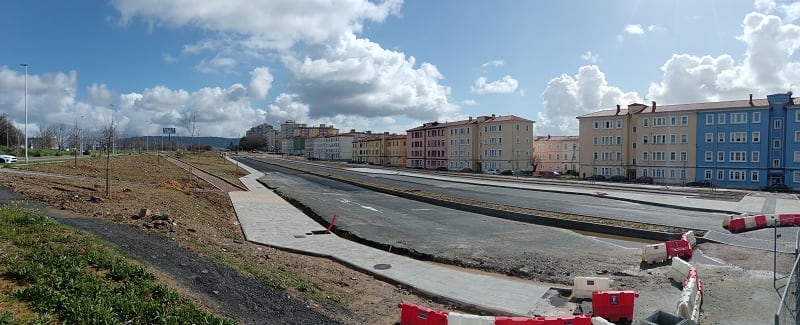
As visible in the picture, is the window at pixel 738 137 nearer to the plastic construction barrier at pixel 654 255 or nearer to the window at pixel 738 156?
the window at pixel 738 156

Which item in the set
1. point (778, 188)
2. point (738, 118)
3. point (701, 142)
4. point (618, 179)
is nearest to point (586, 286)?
point (778, 188)

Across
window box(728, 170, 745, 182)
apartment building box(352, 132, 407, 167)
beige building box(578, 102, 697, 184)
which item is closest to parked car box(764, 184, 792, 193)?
window box(728, 170, 745, 182)

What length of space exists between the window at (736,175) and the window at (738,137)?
394 centimetres

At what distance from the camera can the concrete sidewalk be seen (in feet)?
31.9

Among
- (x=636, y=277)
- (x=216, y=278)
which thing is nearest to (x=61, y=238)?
(x=216, y=278)

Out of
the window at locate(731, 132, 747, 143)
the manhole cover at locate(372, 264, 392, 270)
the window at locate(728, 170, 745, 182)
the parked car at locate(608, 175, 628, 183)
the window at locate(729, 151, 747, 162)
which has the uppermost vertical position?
the window at locate(731, 132, 747, 143)

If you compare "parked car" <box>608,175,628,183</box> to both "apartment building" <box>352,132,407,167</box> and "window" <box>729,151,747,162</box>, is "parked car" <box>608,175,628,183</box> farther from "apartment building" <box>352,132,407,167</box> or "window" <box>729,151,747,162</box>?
"apartment building" <box>352,132,407,167</box>

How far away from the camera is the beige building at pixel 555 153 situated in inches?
3932

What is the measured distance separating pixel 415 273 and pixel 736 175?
6159 cm

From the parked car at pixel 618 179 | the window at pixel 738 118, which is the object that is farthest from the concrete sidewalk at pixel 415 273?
the window at pixel 738 118

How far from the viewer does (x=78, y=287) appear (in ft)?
20.9

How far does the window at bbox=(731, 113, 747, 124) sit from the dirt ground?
51.9m

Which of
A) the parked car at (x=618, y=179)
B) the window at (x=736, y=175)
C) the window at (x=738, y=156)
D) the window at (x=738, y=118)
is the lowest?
the parked car at (x=618, y=179)

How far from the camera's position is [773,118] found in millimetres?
53594
